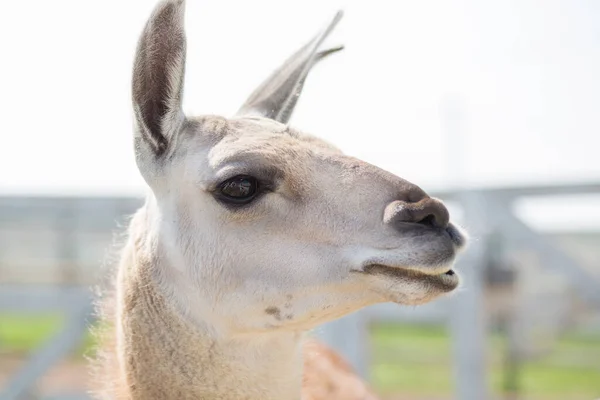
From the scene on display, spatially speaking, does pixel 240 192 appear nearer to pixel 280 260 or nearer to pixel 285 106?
Result: pixel 280 260

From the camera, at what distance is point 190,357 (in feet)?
9.64

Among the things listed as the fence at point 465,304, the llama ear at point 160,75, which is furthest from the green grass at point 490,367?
the llama ear at point 160,75

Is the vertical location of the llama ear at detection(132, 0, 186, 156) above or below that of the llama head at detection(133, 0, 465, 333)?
above

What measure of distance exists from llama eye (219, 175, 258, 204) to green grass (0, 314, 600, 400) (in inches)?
288

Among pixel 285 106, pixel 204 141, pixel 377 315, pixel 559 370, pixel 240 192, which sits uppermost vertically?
pixel 285 106

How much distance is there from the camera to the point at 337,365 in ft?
13.4

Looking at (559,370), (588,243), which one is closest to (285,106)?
(559,370)

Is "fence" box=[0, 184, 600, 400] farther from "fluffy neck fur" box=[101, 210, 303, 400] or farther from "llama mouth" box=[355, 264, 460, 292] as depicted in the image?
"llama mouth" box=[355, 264, 460, 292]

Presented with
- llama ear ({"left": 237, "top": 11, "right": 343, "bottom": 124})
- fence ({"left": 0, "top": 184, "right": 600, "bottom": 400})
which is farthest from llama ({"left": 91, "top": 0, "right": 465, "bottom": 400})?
fence ({"left": 0, "top": 184, "right": 600, "bottom": 400})

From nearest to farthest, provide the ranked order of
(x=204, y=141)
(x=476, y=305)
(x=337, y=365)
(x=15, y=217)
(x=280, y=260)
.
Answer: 1. (x=280, y=260)
2. (x=204, y=141)
3. (x=337, y=365)
4. (x=476, y=305)
5. (x=15, y=217)

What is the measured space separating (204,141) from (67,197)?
4078mm

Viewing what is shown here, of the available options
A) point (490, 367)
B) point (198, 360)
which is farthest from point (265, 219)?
point (490, 367)

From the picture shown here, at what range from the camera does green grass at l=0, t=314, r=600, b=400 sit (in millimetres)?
11195

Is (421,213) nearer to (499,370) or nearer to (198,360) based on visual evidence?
(198,360)
